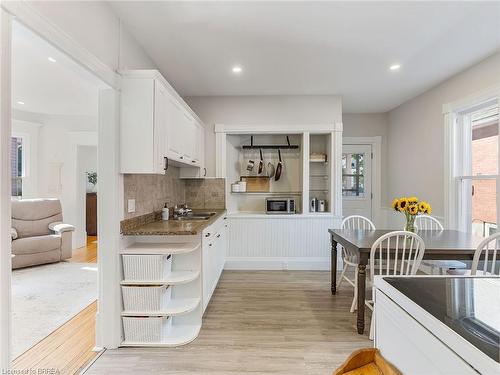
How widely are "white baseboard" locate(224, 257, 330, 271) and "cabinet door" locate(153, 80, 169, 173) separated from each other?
2.36 metres

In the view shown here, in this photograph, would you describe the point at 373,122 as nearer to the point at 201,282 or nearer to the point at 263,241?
the point at 263,241

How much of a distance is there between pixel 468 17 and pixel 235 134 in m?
3.04

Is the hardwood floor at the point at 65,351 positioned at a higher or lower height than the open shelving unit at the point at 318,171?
lower

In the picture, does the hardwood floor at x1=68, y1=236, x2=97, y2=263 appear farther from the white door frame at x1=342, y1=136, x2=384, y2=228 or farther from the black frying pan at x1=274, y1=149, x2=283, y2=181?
the white door frame at x1=342, y1=136, x2=384, y2=228

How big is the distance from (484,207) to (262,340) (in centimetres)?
291

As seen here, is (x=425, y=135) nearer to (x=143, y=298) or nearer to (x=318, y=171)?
(x=318, y=171)

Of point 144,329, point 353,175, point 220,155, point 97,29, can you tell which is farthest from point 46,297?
point 353,175

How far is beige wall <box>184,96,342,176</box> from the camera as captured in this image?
4.16 meters

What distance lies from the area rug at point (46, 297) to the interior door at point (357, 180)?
4343 millimetres

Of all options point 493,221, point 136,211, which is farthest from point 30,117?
point 493,221

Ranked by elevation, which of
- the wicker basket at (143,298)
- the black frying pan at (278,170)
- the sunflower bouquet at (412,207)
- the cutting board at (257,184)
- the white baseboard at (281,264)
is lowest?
the white baseboard at (281,264)

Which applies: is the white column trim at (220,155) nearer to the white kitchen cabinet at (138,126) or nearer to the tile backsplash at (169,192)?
the tile backsplash at (169,192)

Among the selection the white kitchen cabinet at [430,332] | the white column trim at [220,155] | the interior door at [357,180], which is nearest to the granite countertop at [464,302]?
the white kitchen cabinet at [430,332]

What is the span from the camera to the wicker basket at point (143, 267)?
7.24ft
